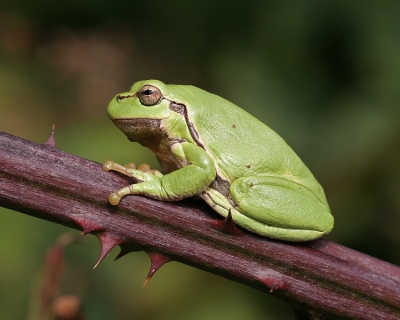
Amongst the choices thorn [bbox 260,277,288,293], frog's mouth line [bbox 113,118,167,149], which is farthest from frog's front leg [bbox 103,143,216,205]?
thorn [bbox 260,277,288,293]

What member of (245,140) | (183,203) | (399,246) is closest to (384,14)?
(399,246)

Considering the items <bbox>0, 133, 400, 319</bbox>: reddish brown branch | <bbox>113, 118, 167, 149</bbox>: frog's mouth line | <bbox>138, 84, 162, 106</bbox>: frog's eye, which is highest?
<bbox>138, 84, 162, 106</bbox>: frog's eye

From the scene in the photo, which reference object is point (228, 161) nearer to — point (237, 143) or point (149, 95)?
point (237, 143)

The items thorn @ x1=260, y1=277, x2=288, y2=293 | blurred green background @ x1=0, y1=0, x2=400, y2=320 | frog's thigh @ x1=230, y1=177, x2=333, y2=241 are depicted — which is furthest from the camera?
blurred green background @ x1=0, y1=0, x2=400, y2=320

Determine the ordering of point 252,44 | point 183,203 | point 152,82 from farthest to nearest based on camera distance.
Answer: point 252,44 < point 152,82 < point 183,203

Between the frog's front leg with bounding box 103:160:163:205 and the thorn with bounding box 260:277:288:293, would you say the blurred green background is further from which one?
the thorn with bounding box 260:277:288:293

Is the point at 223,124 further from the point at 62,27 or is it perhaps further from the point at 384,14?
the point at 62,27
